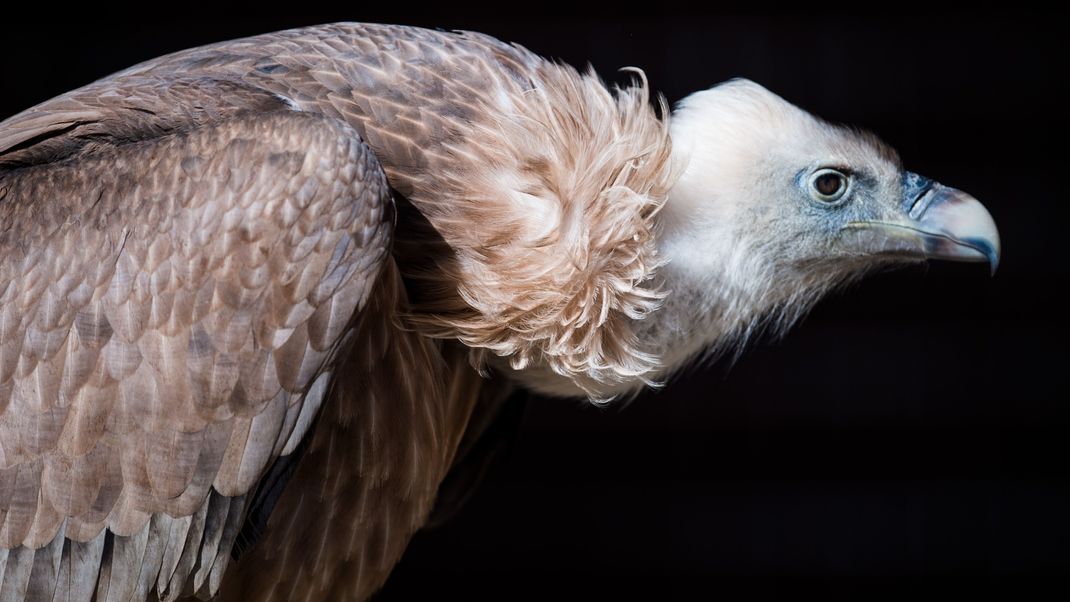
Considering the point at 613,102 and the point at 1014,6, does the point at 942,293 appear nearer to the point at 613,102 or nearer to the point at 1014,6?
the point at 1014,6

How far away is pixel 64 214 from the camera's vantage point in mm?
→ 1873

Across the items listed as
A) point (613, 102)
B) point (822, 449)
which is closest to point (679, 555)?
point (822, 449)

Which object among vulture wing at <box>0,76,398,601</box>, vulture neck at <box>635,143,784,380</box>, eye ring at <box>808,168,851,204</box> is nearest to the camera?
vulture wing at <box>0,76,398,601</box>

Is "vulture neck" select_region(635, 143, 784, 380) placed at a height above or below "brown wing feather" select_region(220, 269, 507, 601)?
above

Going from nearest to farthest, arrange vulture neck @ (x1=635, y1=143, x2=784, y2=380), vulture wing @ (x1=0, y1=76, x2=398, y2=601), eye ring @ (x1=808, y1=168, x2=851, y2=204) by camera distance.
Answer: vulture wing @ (x1=0, y1=76, x2=398, y2=601) → vulture neck @ (x1=635, y1=143, x2=784, y2=380) → eye ring @ (x1=808, y1=168, x2=851, y2=204)

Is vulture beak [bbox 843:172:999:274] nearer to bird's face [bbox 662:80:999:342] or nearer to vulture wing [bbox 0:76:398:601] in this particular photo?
bird's face [bbox 662:80:999:342]

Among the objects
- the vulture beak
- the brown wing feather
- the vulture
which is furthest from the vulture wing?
the vulture beak

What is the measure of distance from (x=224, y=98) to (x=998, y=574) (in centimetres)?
328

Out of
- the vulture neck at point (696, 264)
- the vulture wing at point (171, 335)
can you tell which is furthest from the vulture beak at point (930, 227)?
the vulture wing at point (171, 335)

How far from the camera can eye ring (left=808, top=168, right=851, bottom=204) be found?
222 cm

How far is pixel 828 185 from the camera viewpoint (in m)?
2.24

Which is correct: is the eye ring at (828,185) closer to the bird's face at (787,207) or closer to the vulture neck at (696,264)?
the bird's face at (787,207)

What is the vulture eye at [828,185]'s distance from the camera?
7.30ft

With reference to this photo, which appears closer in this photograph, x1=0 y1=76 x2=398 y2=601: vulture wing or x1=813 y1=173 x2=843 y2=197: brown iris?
x1=0 y1=76 x2=398 y2=601: vulture wing
